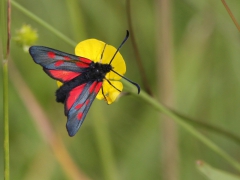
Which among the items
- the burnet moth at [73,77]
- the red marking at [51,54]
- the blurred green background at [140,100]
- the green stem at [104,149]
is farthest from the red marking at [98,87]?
the blurred green background at [140,100]

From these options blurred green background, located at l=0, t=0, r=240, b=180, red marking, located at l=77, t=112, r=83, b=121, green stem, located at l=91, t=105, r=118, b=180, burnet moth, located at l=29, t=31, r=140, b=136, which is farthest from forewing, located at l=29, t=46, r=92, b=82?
blurred green background, located at l=0, t=0, r=240, b=180

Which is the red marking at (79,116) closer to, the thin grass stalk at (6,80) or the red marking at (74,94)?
the red marking at (74,94)

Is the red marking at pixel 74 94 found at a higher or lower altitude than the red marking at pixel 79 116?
higher

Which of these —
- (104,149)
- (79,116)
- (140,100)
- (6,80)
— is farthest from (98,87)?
(140,100)

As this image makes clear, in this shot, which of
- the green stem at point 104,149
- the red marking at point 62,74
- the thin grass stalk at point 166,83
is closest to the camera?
the red marking at point 62,74

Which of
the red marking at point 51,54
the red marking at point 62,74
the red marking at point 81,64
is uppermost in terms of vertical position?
the red marking at point 51,54

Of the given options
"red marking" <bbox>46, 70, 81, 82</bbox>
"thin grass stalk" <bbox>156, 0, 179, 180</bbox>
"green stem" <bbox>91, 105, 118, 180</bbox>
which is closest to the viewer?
"red marking" <bbox>46, 70, 81, 82</bbox>

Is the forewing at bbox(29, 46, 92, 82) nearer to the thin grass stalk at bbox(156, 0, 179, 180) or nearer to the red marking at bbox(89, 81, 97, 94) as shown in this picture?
the red marking at bbox(89, 81, 97, 94)

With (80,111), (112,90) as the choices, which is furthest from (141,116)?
(80,111)
